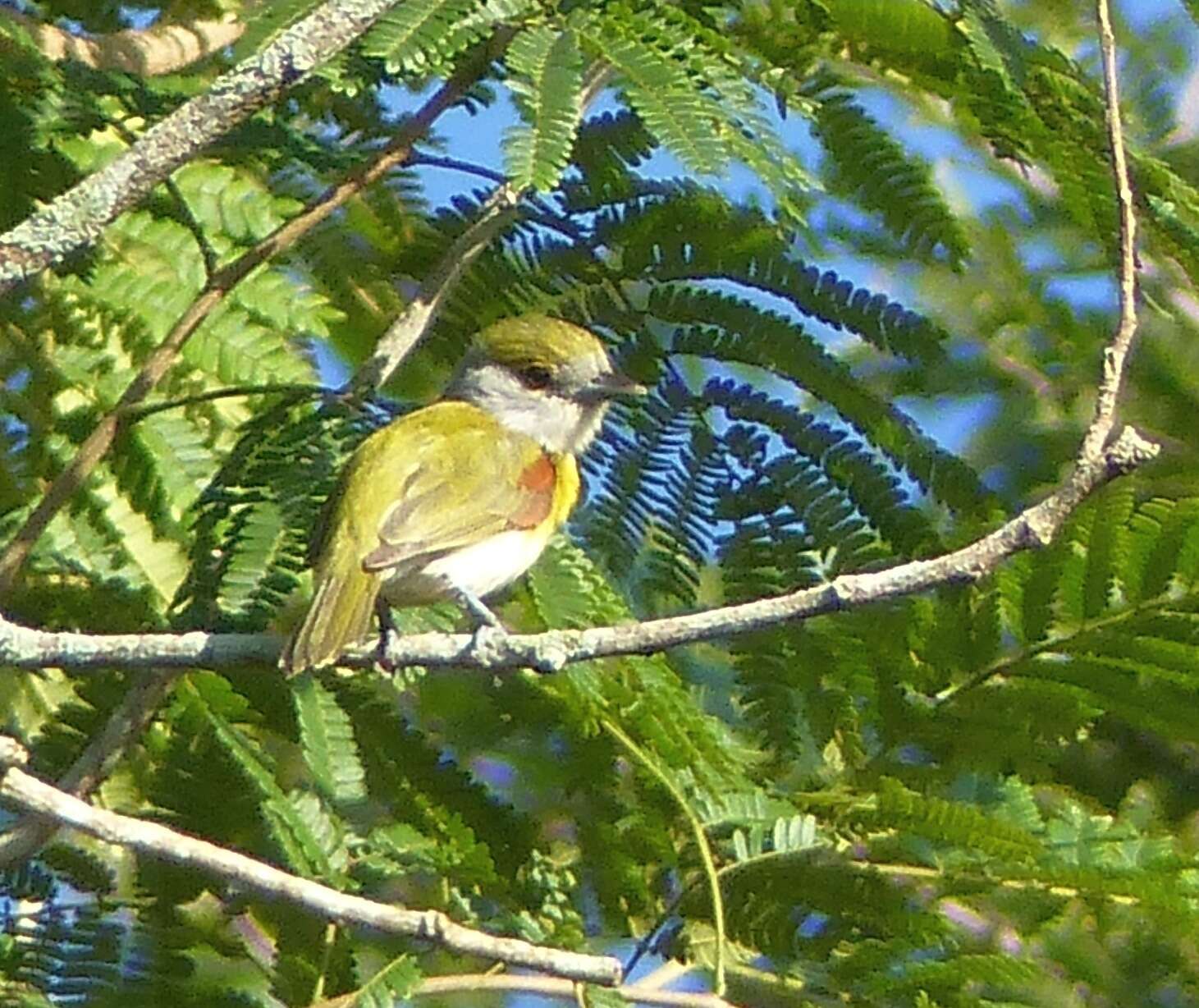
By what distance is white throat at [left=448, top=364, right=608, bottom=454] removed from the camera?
4020 mm

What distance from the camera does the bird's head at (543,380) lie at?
390 centimetres

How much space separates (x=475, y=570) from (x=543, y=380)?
0.53m

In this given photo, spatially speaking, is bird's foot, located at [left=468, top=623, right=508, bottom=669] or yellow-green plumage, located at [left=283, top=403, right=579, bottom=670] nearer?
bird's foot, located at [left=468, top=623, right=508, bottom=669]

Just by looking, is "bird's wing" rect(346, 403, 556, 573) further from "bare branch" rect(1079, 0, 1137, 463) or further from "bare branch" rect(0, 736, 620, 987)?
"bare branch" rect(1079, 0, 1137, 463)

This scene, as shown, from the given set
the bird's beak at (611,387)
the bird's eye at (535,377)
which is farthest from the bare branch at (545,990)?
the bird's eye at (535,377)

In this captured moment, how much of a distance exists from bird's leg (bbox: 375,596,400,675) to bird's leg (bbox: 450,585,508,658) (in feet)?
0.37

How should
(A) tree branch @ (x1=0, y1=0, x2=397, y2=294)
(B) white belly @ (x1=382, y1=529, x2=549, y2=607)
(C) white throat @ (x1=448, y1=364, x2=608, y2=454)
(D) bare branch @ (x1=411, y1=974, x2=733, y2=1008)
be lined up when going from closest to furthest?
(A) tree branch @ (x1=0, y1=0, x2=397, y2=294)
(D) bare branch @ (x1=411, y1=974, x2=733, y2=1008)
(B) white belly @ (x1=382, y1=529, x2=549, y2=607)
(C) white throat @ (x1=448, y1=364, x2=608, y2=454)

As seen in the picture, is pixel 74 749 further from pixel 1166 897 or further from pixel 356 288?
pixel 1166 897

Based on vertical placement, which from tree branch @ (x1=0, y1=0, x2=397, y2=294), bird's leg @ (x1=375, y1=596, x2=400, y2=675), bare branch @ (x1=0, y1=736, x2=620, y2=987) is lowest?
bird's leg @ (x1=375, y1=596, x2=400, y2=675)

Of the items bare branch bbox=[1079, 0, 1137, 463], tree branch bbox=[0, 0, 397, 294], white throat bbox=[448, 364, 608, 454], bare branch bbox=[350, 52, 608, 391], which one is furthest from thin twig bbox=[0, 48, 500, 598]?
bare branch bbox=[1079, 0, 1137, 463]

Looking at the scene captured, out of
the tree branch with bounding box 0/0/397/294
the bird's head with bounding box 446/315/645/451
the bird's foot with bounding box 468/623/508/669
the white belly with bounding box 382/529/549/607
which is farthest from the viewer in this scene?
the bird's head with bounding box 446/315/645/451

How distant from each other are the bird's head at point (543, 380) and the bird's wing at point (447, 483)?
70 millimetres

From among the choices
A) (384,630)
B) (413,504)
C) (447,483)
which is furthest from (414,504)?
(384,630)

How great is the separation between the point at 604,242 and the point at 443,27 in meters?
0.90
